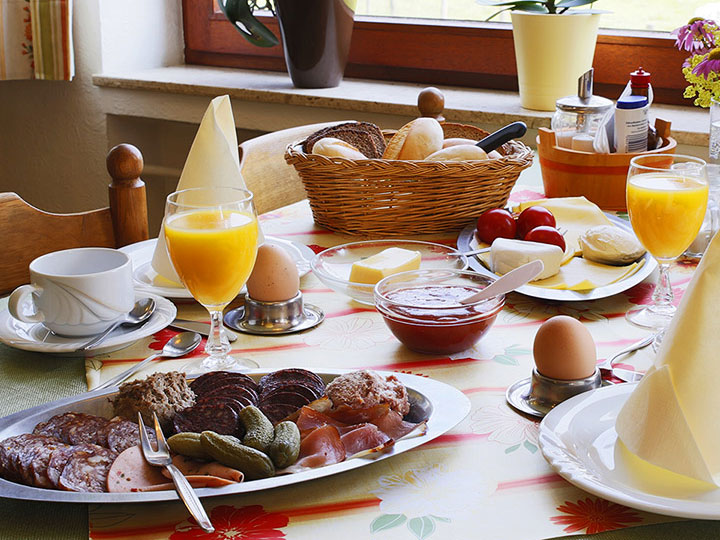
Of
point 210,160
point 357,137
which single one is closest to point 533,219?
point 357,137

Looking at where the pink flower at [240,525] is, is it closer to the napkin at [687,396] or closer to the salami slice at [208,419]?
the salami slice at [208,419]

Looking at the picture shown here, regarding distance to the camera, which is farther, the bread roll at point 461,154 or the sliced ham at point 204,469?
the bread roll at point 461,154

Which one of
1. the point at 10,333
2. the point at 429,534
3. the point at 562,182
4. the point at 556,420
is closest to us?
the point at 429,534

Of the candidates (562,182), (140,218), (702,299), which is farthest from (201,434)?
(562,182)

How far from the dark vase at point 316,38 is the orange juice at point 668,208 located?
1533 mm

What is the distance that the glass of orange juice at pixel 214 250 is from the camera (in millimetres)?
883

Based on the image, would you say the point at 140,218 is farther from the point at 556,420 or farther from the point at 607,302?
the point at 556,420

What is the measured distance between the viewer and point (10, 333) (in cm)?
95

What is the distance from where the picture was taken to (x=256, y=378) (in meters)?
0.81

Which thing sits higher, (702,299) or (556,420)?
(702,299)

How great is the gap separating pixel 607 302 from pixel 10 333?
750 mm

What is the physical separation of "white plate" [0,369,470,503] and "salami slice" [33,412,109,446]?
18mm

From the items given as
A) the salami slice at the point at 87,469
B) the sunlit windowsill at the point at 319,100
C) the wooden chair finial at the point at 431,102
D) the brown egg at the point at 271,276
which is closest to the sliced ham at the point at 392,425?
the salami slice at the point at 87,469

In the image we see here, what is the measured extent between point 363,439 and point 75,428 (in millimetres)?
245
